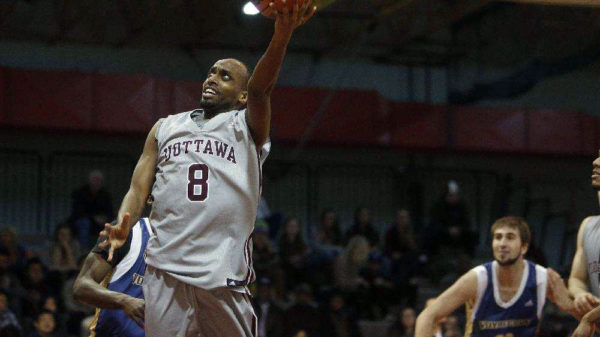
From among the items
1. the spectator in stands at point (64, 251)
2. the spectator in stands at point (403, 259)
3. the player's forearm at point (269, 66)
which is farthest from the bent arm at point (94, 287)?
the spectator in stands at point (403, 259)

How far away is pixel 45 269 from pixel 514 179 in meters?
9.77

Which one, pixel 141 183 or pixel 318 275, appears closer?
pixel 141 183

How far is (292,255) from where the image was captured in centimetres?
1438

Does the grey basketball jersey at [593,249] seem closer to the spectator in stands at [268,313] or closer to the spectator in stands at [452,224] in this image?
the spectator in stands at [268,313]

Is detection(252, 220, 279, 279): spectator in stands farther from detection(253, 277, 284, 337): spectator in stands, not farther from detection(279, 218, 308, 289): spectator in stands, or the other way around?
detection(253, 277, 284, 337): spectator in stands

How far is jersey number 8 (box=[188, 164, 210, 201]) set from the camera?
16.0 feet

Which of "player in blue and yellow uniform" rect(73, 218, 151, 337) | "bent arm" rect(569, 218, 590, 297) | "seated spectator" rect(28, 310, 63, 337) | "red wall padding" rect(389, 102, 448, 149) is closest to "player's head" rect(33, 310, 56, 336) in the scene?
"seated spectator" rect(28, 310, 63, 337)

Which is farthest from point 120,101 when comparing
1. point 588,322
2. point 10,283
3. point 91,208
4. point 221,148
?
point 221,148

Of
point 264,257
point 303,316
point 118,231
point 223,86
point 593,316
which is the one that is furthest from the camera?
point 264,257

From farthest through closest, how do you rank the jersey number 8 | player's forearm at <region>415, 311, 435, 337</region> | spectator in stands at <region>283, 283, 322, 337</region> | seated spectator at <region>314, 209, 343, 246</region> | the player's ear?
seated spectator at <region>314, 209, 343, 246</region>
spectator in stands at <region>283, 283, 322, 337</region>
player's forearm at <region>415, 311, 435, 337</region>
the player's ear
the jersey number 8

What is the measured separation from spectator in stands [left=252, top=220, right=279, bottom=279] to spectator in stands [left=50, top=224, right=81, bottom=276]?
2.36 metres

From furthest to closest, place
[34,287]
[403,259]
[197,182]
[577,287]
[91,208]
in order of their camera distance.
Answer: [403,259], [91,208], [34,287], [577,287], [197,182]

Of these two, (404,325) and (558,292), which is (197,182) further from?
(404,325)

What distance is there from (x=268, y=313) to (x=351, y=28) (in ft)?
21.6
